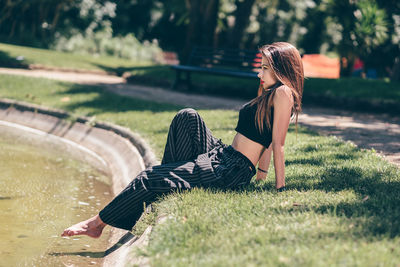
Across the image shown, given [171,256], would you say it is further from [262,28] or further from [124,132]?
[262,28]

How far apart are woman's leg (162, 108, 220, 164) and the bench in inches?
315

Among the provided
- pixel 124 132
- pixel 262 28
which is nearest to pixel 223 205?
pixel 124 132

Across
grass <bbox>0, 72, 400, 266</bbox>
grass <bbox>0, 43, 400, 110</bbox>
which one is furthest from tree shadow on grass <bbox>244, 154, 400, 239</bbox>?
grass <bbox>0, 43, 400, 110</bbox>

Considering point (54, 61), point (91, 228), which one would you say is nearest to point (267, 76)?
point (91, 228)

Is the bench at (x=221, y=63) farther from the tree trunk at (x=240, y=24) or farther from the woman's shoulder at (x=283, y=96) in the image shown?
the woman's shoulder at (x=283, y=96)

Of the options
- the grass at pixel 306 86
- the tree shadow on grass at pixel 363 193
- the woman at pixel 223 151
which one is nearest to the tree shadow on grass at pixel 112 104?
the grass at pixel 306 86

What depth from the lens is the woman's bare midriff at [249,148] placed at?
443 centimetres

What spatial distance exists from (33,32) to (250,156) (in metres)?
22.4

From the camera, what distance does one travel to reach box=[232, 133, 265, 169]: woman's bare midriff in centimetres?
443

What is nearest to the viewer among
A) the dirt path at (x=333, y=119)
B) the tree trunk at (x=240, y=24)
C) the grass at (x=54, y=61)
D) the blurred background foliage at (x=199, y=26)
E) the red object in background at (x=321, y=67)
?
the dirt path at (x=333, y=119)

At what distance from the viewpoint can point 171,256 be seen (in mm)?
3068

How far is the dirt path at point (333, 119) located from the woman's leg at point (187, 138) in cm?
282

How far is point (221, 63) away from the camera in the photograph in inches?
565

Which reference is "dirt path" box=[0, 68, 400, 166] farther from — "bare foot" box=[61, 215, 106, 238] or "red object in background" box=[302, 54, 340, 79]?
"red object in background" box=[302, 54, 340, 79]
